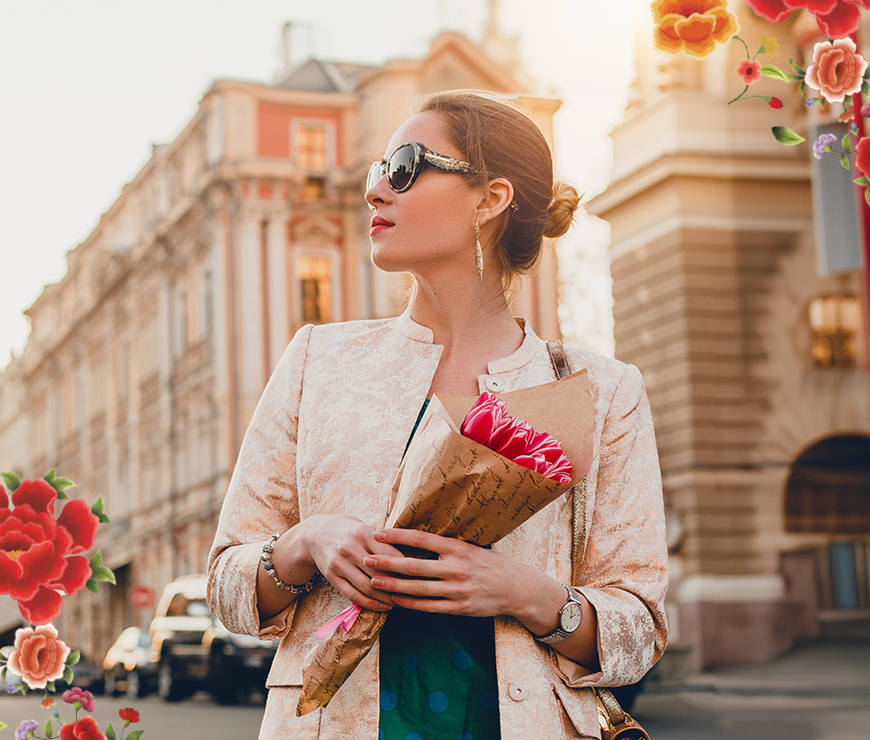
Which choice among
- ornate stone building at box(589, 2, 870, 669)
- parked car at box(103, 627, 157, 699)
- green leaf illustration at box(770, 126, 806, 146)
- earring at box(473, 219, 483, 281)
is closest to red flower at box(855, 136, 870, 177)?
green leaf illustration at box(770, 126, 806, 146)

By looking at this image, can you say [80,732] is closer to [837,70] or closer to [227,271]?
[837,70]

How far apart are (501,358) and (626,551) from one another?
0.41 meters

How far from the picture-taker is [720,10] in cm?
294

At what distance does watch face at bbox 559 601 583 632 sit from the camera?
213 cm

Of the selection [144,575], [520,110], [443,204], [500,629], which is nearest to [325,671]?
[500,629]

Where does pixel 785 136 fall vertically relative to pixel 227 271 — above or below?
below

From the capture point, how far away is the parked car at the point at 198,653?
17625mm

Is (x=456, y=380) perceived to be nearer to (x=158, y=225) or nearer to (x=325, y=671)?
(x=325, y=671)

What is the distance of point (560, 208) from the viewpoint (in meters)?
2.56

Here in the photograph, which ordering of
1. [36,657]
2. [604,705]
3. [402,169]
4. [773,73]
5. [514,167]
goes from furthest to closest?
[36,657], [773,73], [514,167], [402,169], [604,705]

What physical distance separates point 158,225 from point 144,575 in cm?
1091

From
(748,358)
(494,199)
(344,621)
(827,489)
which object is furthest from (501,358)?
(827,489)

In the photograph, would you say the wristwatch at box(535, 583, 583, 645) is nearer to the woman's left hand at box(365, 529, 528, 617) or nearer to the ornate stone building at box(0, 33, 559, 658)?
the woman's left hand at box(365, 529, 528, 617)

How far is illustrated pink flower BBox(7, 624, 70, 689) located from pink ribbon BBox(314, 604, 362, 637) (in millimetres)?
1388
